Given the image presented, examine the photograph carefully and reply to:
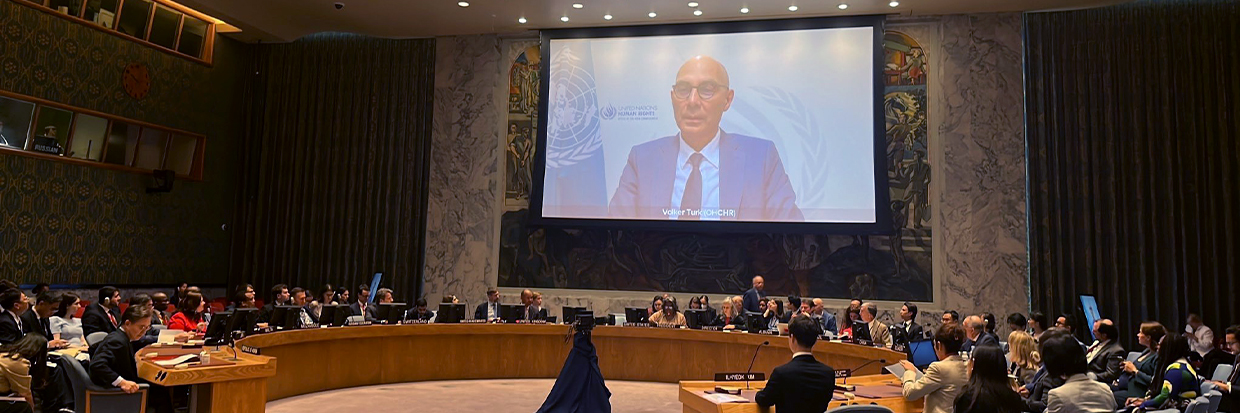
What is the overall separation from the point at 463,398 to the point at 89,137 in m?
7.09

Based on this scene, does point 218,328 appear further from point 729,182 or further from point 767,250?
point 767,250

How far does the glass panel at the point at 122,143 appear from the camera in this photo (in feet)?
38.7

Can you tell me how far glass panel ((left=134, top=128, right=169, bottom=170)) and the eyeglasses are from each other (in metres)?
7.62

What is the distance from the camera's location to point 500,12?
1230cm

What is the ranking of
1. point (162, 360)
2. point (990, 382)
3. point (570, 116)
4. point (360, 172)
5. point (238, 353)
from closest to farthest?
point (990, 382)
point (162, 360)
point (238, 353)
point (570, 116)
point (360, 172)

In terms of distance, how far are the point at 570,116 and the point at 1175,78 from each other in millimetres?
8070

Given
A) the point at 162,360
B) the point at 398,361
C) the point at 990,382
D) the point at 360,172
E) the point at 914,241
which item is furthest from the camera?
the point at 360,172

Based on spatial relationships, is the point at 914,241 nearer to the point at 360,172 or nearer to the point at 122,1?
the point at 360,172

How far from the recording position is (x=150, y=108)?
1223cm

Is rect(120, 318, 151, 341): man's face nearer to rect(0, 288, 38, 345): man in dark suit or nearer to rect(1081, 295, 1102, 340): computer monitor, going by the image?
rect(0, 288, 38, 345): man in dark suit

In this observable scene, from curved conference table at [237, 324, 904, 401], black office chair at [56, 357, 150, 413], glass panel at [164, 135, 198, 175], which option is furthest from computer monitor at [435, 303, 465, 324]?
glass panel at [164, 135, 198, 175]

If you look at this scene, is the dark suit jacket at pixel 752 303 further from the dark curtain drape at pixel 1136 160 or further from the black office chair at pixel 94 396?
the black office chair at pixel 94 396

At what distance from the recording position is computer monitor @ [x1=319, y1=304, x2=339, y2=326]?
27.3 feet

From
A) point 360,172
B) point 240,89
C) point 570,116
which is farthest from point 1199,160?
point 240,89
